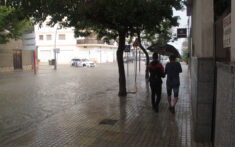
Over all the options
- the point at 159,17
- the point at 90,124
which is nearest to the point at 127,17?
the point at 159,17

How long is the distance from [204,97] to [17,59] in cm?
2851

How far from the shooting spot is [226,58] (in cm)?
338

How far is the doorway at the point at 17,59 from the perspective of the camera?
1142 inches

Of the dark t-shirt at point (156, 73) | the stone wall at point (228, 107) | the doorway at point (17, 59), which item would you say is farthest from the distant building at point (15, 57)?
the stone wall at point (228, 107)

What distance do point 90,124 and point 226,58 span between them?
12.3ft

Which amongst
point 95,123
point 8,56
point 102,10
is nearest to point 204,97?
point 95,123

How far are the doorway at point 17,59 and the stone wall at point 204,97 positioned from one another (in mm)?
27925

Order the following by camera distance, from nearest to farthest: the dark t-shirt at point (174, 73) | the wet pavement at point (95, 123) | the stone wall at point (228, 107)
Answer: the stone wall at point (228, 107) < the wet pavement at point (95, 123) < the dark t-shirt at point (174, 73)

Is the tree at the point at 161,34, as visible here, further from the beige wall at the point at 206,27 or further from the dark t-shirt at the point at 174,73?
the beige wall at the point at 206,27

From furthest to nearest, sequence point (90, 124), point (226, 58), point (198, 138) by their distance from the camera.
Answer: point (90, 124), point (198, 138), point (226, 58)

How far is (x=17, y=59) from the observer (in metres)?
29.5

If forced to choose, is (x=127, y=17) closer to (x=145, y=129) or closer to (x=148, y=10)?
(x=148, y=10)

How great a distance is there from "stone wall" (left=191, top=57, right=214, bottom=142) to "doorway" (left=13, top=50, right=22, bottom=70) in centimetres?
2792

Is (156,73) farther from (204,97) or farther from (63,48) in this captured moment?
(63,48)
